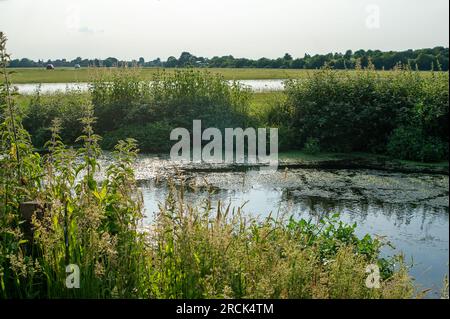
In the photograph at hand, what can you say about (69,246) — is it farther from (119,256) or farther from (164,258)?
(164,258)

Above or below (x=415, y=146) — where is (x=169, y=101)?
above

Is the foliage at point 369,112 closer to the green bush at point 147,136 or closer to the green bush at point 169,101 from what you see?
the green bush at point 169,101

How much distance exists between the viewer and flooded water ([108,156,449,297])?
291 inches

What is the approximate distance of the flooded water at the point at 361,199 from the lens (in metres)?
7.38

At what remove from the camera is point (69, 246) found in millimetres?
4738

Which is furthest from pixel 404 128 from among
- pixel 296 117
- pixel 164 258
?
pixel 164 258

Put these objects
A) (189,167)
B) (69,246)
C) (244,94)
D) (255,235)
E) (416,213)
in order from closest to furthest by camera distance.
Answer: (69,246) < (255,235) < (416,213) < (189,167) < (244,94)

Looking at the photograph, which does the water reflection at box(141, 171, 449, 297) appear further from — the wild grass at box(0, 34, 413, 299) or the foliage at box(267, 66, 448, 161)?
the foliage at box(267, 66, 448, 161)

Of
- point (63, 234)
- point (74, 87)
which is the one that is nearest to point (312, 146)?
point (63, 234)

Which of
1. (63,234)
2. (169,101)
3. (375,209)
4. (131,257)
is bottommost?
(375,209)

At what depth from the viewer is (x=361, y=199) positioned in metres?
9.83

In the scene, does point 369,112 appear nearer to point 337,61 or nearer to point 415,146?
point 415,146

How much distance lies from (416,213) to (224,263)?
5.55 metres

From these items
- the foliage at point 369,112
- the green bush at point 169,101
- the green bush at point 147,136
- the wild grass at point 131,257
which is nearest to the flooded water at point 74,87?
the green bush at point 169,101
